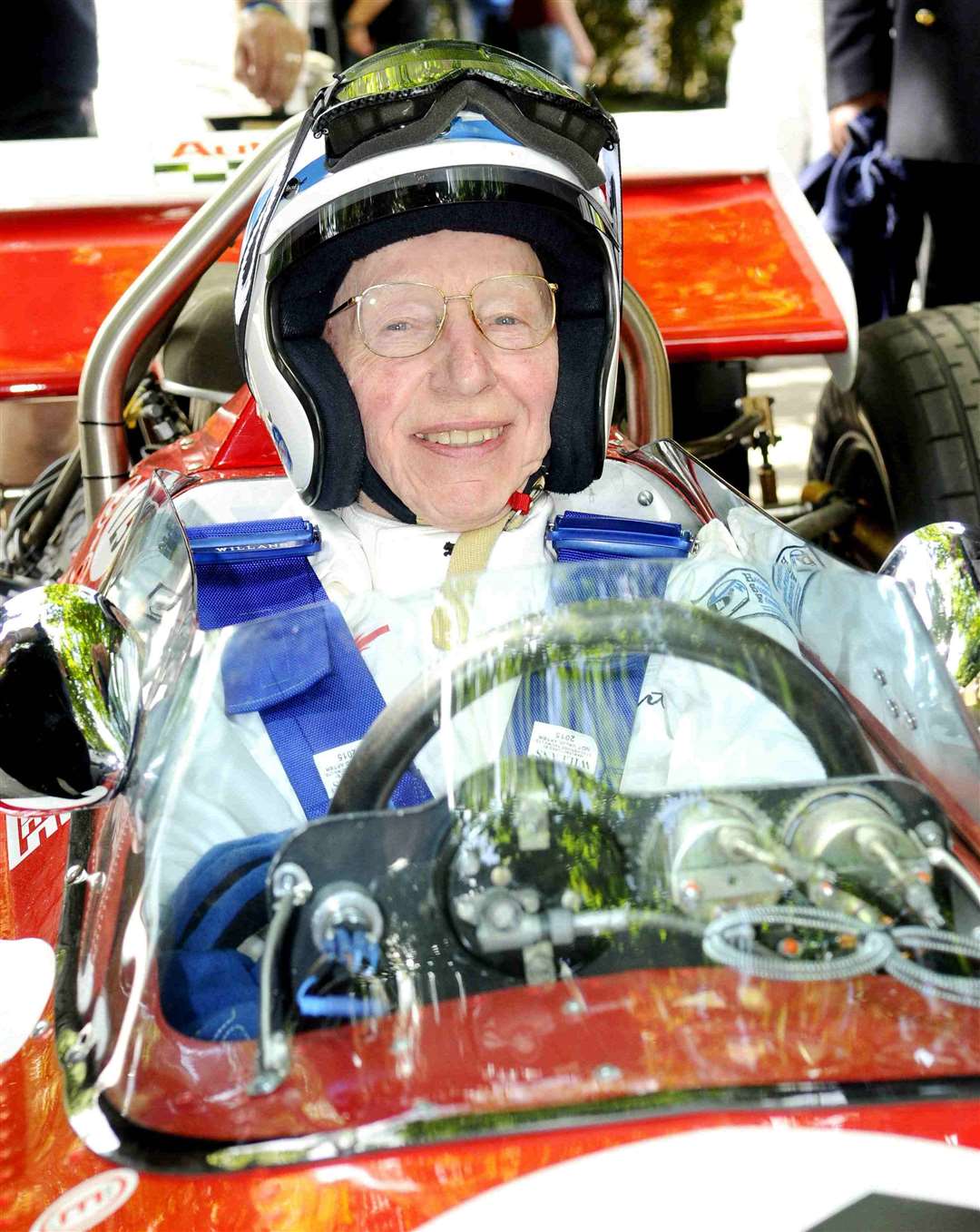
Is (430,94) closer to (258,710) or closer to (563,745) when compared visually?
(258,710)

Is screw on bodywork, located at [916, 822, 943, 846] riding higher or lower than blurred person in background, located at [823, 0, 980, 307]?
lower

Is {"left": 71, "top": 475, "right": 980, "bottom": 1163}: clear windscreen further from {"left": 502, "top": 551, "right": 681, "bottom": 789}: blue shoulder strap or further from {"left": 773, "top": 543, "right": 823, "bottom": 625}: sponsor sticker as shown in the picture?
{"left": 773, "top": 543, "right": 823, "bottom": 625}: sponsor sticker

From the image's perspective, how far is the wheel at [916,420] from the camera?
2.66 m

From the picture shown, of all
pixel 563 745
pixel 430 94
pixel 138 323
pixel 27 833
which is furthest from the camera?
pixel 138 323

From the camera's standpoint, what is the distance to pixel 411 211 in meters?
1.72

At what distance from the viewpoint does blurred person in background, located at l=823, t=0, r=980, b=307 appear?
3.69 metres

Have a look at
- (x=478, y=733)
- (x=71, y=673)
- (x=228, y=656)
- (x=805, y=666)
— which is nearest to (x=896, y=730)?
(x=805, y=666)

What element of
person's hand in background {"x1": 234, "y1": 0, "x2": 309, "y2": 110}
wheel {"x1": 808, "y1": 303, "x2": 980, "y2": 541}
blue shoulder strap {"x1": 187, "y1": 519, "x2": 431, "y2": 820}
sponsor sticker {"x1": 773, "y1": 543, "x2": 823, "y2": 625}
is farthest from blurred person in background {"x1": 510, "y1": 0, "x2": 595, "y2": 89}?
sponsor sticker {"x1": 773, "y1": 543, "x2": 823, "y2": 625}

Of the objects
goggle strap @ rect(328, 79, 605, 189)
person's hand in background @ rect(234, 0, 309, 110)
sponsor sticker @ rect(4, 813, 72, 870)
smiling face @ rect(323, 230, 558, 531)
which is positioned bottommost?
sponsor sticker @ rect(4, 813, 72, 870)

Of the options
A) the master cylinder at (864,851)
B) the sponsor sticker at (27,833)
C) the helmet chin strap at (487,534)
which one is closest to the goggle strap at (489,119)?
the helmet chin strap at (487,534)

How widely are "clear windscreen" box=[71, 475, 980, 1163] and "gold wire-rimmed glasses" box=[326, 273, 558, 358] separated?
73 centimetres

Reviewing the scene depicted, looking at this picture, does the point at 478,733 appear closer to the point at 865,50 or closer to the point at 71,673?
the point at 71,673

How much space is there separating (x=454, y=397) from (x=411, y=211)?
0.22 m

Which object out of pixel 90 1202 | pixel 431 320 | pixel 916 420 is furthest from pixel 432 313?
pixel 916 420
